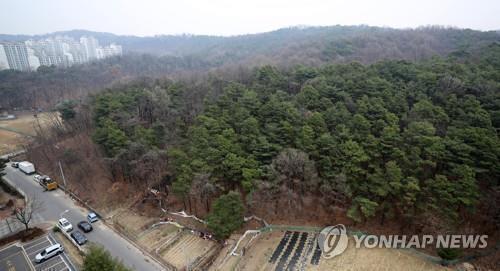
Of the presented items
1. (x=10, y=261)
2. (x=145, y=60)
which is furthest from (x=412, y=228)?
(x=145, y=60)

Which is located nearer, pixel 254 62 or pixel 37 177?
pixel 37 177

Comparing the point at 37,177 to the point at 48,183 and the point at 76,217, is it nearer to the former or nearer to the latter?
the point at 48,183

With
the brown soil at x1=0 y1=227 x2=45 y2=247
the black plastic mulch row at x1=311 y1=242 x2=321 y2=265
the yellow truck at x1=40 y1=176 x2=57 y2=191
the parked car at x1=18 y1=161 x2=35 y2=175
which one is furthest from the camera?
the parked car at x1=18 y1=161 x2=35 y2=175

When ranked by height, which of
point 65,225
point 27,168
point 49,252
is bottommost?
point 27,168

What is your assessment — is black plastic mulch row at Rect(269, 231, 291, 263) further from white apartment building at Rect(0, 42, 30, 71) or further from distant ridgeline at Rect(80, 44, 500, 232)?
white apartment building at Rect(0, 42, 30, 71)

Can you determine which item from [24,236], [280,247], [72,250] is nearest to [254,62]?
[280,247]

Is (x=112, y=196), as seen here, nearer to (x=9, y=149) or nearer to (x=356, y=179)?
(x=356, y=179)

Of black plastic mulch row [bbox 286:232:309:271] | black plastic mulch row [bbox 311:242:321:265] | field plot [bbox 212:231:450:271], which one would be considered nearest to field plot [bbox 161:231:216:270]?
field plot [bbox 212:231:450:271]
